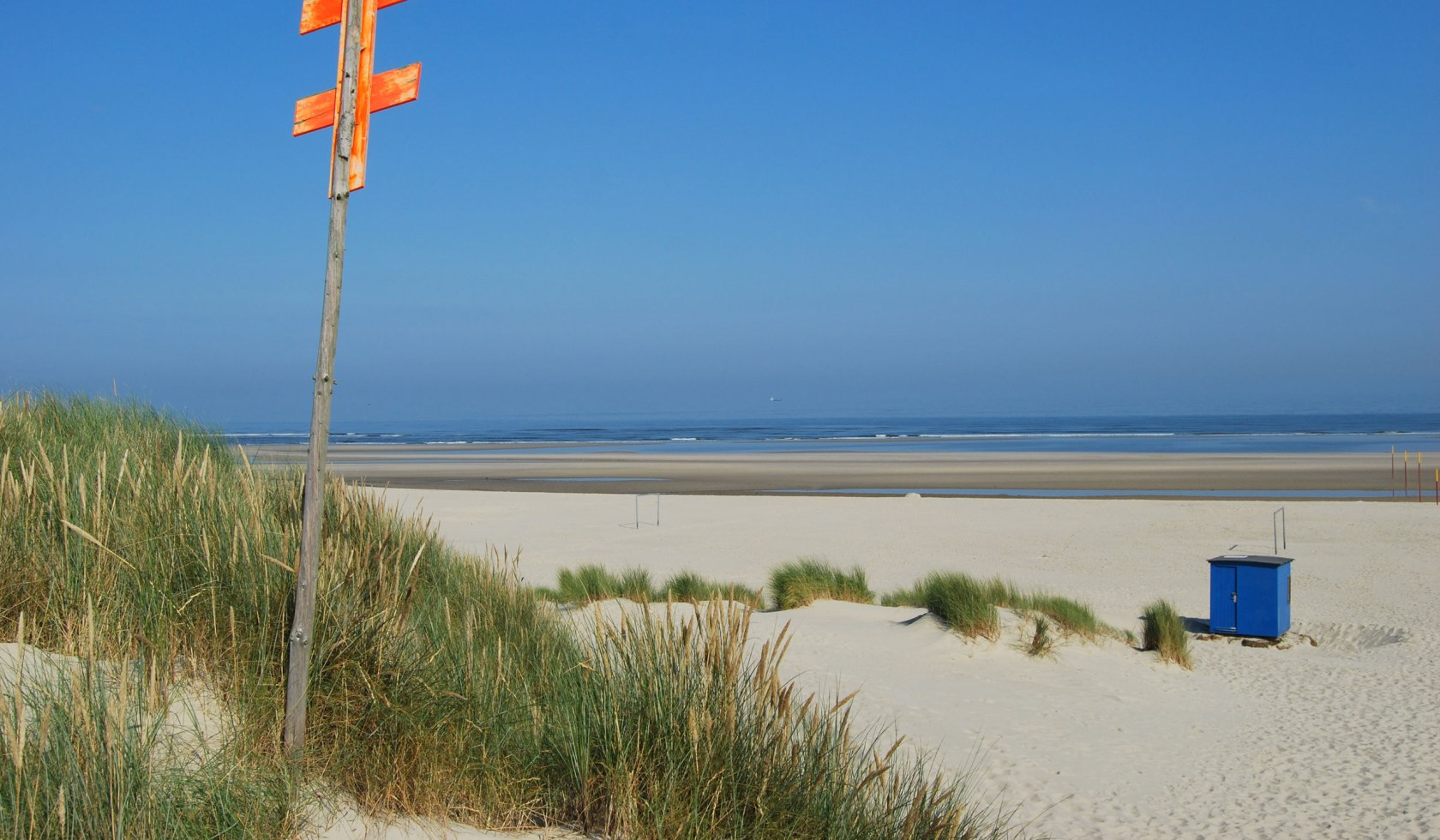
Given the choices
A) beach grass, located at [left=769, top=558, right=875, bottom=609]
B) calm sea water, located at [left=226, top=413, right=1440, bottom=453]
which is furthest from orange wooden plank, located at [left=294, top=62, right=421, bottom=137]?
calm sea water, located at [left=226, top=413, right=1440, bottom=453]

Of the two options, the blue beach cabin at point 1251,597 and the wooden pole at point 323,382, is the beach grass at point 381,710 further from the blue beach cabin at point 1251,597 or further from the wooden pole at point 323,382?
the blue beach cabin at point 1251,597

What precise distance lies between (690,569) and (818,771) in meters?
11.2

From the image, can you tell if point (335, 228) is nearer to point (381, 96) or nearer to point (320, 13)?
point (381, 96)

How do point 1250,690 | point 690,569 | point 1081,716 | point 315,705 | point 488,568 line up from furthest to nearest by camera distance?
1. point 690,569
2. point 1250,690
3. point 1081,716
4. point 488,568
5. point 315,705

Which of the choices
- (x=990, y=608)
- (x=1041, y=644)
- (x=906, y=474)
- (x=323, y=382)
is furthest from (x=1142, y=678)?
(x=906, y=474)

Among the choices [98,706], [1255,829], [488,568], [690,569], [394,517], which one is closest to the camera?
[98,706]

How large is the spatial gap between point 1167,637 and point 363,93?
884 centimetres

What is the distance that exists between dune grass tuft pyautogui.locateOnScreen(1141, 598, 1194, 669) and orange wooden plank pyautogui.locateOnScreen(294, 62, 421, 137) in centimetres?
869

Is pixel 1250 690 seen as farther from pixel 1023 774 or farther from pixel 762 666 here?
pixel 762 666

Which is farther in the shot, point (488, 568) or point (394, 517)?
point (394, 517)

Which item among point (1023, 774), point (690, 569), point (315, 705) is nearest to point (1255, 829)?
point (1023, 774)

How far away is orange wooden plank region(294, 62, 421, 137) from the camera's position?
138 inches

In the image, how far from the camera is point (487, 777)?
3.63 m

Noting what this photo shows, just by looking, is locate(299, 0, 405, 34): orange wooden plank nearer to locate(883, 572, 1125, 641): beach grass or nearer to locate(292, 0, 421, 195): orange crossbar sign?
locate(292, 0, 421, 195): orange crossbar sign
